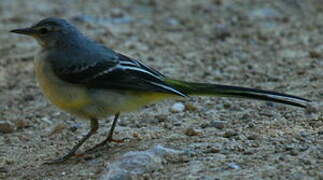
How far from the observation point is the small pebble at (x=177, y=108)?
834 centimetres

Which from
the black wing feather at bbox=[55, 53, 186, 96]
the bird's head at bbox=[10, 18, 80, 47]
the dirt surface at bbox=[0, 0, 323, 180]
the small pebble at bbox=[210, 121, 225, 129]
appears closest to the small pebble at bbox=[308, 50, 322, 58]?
the dirt surface at bbox=[0, 0, 323, 180]

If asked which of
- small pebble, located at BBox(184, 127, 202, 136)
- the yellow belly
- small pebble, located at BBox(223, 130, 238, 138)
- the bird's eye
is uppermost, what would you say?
the bird's eye

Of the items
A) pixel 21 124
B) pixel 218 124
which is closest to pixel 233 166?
pixel 218 124

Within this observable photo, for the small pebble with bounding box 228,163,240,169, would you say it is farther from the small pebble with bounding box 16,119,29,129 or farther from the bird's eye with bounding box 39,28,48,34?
the small pebble with bounding box 16,119,29,129

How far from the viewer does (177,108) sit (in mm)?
8383

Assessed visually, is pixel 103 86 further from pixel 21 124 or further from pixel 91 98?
pixel 21 124

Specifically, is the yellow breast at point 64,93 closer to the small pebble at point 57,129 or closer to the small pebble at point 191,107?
the small pebble at point 57,129

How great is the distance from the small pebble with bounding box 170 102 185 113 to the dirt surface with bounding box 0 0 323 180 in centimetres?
4

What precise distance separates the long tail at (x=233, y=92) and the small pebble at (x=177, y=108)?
1.26 meters

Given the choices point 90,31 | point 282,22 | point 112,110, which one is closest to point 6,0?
point 90,31

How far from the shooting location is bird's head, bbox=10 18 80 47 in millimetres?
7539

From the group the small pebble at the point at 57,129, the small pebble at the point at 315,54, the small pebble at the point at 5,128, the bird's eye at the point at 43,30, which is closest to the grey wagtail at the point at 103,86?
the bird's eye at the point at 43,30

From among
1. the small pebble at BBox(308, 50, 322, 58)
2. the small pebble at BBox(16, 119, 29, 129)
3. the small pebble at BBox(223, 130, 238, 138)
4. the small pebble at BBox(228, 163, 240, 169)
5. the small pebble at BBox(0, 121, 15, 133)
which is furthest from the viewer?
the small pebble at BBox(308, 50, 322, 58)

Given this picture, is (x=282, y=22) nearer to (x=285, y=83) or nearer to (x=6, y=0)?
(x=285, y=83)
